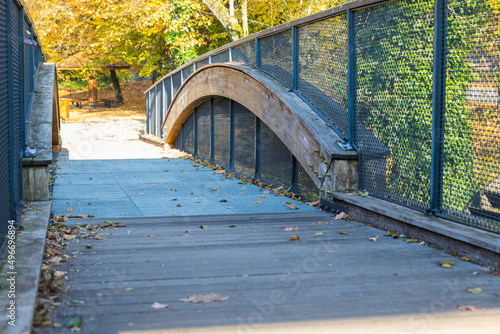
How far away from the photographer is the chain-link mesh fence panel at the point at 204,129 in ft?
43.5

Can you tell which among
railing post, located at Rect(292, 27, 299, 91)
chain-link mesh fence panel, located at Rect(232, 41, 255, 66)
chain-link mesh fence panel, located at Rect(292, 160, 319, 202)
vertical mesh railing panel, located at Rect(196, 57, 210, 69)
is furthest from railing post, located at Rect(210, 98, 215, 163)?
chain-link mesh fence panel, located at Rect(292, 160, 319, 202)

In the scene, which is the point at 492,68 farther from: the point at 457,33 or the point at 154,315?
the point at 154,315

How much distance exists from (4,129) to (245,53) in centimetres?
628

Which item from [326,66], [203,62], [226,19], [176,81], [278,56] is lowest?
[326,66]

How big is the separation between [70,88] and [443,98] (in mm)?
51486

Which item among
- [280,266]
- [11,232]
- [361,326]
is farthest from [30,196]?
[361,326]

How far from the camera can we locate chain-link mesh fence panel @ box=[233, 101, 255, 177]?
10.1m

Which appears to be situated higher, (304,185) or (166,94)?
(166,94)

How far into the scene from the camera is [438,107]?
499 centimetres

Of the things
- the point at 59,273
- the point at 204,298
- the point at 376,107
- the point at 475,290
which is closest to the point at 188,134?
the point at 376,107

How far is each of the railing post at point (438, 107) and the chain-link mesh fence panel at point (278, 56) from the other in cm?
338

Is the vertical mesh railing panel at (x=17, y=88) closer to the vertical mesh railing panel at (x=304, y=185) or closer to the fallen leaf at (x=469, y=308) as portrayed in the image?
the vertical mesh railing panel at (x=304, y=185)

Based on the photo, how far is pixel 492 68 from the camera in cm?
441

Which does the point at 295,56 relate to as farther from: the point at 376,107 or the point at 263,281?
the point at 263,281
